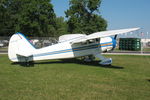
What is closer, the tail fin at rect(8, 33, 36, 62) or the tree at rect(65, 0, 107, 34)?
the tail fin at rect(8, 33, 36, 62)

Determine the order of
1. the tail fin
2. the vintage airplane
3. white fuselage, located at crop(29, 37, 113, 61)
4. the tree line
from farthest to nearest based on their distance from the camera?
the tree line → white fuselage, located at crop(29, 37, 113, 61) → the vintage airplane → the tail fin

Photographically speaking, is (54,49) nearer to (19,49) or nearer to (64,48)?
(64,48)

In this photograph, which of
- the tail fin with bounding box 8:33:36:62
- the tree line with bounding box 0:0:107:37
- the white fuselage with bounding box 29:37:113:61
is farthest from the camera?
the tree line with bounding box 0:0:107:37

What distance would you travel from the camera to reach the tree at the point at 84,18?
4725 cm

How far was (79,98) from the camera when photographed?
554cm

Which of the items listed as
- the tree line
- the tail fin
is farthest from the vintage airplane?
the tree line

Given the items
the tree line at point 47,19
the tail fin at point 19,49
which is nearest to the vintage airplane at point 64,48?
the tail fin at point 19,49

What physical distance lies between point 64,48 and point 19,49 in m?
3.08

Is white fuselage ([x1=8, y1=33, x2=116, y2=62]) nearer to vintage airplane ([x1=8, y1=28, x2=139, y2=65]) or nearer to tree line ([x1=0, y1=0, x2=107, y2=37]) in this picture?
vintage airplane ([x1=8, y1=28, x2=139, y2=65])

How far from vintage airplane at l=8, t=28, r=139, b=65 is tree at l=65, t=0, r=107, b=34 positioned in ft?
108

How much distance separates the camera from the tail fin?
1145 centimetres

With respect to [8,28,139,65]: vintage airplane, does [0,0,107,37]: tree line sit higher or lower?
higher

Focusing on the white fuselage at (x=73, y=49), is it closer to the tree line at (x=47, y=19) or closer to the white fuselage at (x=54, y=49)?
the white fuselage at (x=54, y=49)

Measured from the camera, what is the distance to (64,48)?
1277 centimetres
